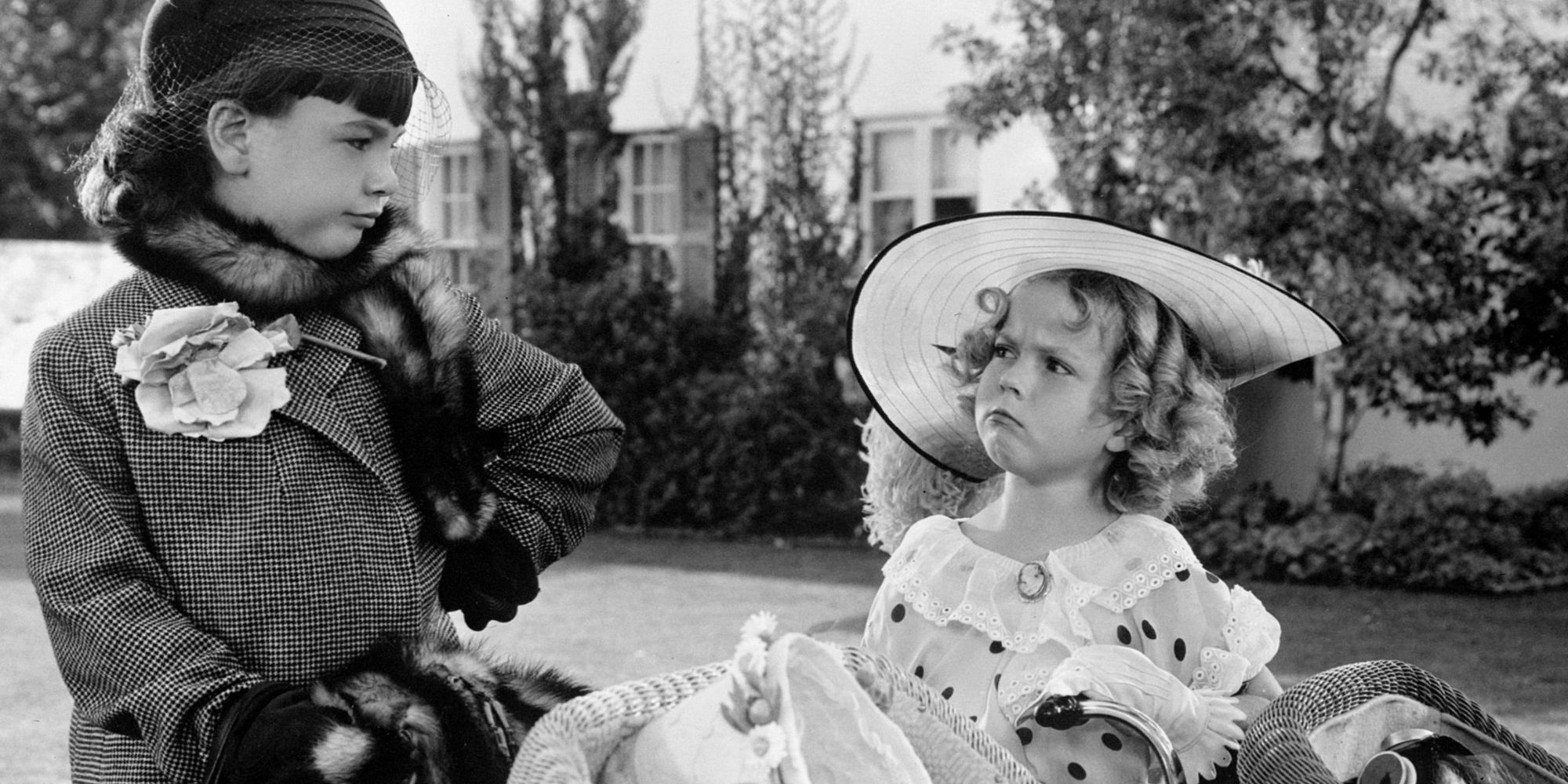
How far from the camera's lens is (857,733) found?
1518 mm

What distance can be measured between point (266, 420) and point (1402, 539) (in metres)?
7.98

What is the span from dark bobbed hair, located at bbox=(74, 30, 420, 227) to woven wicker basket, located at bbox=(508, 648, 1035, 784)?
0.96 meters

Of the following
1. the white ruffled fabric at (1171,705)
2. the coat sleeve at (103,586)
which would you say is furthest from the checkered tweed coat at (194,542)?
the white ruffled fabric at (1171,705)

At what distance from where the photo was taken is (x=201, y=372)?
2.03m

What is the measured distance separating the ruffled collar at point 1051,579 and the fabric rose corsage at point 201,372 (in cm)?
110

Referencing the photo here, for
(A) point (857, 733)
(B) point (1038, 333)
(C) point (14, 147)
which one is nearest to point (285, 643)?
(A) point (857, 733)

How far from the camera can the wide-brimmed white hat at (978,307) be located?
8.53 ft

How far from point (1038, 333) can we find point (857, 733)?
128 centimetres

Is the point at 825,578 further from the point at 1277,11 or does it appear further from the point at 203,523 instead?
the point at 203,523

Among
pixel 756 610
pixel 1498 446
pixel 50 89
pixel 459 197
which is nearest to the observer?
pixel 756 610

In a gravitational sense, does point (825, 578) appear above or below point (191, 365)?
below

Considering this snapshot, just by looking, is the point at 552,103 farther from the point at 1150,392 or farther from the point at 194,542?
the point at 194,542

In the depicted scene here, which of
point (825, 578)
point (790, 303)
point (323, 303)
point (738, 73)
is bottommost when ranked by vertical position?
point (825, 578)

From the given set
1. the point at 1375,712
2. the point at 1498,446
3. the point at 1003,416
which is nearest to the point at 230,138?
the point at 1003,416
